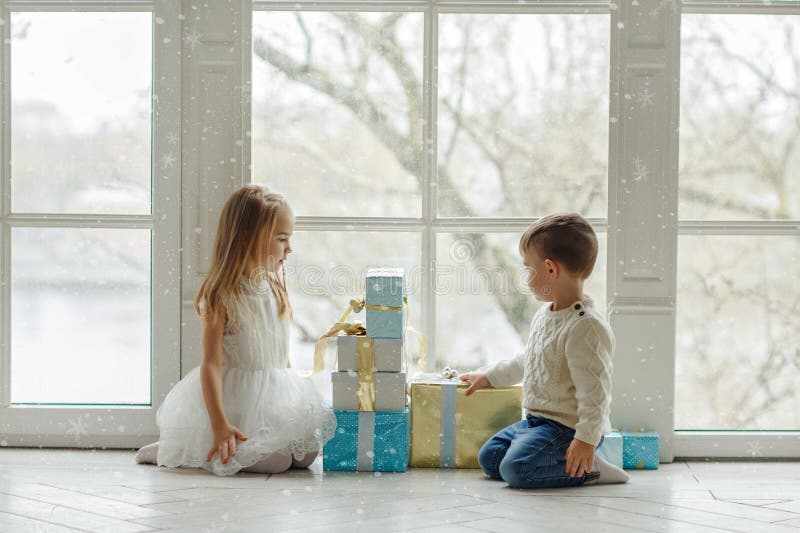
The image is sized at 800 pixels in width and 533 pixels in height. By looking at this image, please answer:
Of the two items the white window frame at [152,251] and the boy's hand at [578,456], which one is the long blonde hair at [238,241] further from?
the boy's hand at [578,456]

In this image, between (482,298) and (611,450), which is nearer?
(611,450)

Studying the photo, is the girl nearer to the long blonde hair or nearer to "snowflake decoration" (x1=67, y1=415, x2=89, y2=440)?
the long blonde hair

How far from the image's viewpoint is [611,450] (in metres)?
2.64

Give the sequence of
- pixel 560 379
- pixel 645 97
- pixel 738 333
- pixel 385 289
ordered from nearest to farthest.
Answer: pixel 560 379
pixel 385 289
pixel 645 97
pixel 738 333

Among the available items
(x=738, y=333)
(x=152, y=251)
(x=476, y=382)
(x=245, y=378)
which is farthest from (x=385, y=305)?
(x=738, y=333)

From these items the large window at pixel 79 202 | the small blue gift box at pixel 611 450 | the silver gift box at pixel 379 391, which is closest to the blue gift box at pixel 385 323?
the silver gift box at pixel 379 391

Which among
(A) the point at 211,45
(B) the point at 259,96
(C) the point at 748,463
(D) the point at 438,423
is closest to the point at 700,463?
(C) the point at 748,463

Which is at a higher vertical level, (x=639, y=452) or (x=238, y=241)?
(x=238, y=241)

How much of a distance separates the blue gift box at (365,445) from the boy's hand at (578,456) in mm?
475

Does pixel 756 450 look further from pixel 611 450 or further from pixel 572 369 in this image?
pixel 572 369

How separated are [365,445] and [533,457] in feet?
1.57

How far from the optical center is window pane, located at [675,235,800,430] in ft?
9.48

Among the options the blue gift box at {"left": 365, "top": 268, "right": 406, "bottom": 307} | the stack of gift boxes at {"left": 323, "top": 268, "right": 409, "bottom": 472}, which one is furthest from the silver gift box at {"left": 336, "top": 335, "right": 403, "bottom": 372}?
the blue gift box at {"left": 365, "top": 268, "right": 406, "bottom": 307}

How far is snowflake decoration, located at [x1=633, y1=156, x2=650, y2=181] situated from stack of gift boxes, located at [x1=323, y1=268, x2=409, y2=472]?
783 millimetres
